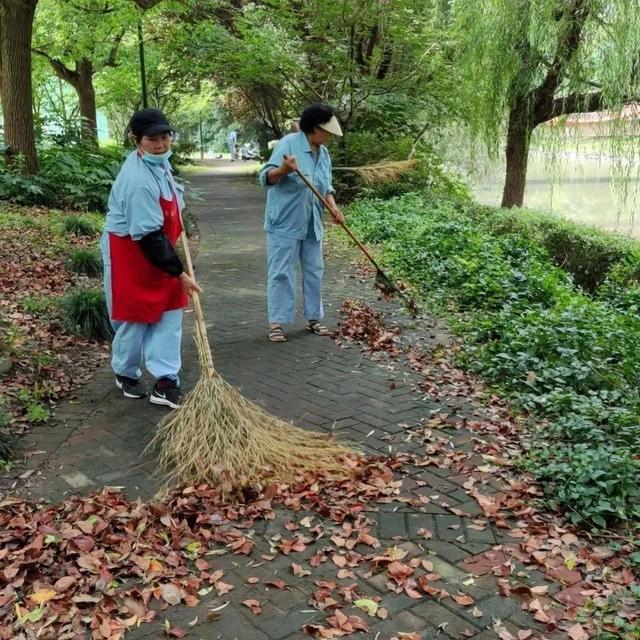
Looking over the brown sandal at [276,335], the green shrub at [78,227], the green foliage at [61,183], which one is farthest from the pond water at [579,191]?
the green foliage at [61,183]

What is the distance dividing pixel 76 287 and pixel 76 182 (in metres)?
5.91

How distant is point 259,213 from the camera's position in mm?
15172

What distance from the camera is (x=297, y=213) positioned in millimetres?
5809

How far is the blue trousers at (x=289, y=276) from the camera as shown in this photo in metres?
5.89

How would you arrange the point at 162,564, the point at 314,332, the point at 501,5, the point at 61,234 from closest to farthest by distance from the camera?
the point at 162,564
the point at 314,332
the point at 61,234
the point at 501,5

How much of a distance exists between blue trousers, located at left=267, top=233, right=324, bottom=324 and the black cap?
1.89 metres

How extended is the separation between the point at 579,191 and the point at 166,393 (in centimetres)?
1631

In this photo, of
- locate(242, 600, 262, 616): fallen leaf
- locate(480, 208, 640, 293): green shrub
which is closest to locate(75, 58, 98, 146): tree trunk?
locate(480, 208, 640, 293): green shrub

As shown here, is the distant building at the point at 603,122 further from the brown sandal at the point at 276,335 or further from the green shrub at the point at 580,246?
the brown sandal at the point at 276,335

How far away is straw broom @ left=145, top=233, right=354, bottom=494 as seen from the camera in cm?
359

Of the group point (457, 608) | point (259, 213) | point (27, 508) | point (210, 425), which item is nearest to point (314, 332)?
point (210, 425)

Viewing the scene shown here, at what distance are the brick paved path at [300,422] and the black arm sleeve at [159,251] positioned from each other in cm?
98

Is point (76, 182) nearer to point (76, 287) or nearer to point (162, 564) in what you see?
point (76, 287)

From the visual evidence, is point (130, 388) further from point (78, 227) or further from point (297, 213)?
point (78, 227)
